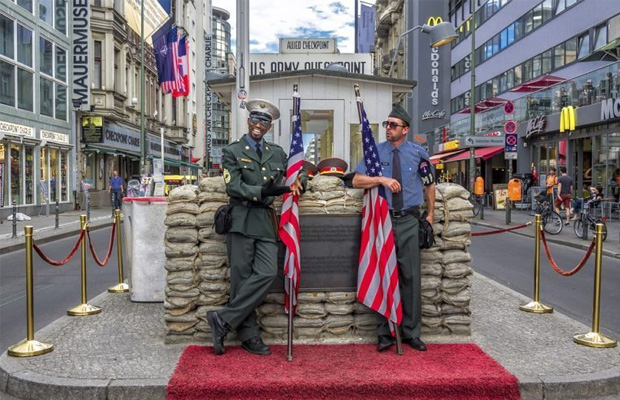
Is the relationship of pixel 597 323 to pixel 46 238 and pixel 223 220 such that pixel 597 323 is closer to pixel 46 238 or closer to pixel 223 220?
pixel 223 220

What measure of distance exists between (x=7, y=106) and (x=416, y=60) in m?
40.1

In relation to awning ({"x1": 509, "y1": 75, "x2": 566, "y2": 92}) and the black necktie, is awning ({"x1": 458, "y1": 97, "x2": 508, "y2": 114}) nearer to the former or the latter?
awning ({"x1": 509, "y1": 75, "x2": 566, "y2": 92})

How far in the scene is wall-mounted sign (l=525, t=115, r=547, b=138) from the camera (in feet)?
86.6

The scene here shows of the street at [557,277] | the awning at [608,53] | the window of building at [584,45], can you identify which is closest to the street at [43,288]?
the street at [557,277]

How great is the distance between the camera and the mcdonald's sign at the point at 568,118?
23453mm

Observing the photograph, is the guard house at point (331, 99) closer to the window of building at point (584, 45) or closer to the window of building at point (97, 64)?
the window of building at point (584, 45)

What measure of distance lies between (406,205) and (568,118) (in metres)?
21.3

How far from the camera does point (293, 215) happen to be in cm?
499

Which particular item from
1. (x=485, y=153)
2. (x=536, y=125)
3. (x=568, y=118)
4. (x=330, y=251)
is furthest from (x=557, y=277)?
(x=485, y=153)

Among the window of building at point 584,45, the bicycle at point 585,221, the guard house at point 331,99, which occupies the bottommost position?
the bicycle at point 585,221

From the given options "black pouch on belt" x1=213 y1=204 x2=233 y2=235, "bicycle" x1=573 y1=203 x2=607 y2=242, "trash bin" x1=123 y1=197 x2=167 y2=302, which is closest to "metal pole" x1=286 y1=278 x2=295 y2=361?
"black pouch on belt" x1=213 y1=204 x2=233 y2=235

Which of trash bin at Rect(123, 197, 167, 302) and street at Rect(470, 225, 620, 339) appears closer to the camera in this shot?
trash bin at Rect(123, 197, 167, 302)

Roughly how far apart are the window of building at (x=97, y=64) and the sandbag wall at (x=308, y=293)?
28260 mm

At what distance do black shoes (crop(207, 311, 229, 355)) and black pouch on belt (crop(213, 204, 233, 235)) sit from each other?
695 mm
